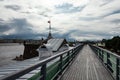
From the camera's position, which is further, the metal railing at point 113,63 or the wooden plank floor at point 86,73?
the wooden plank floor at point 86,73

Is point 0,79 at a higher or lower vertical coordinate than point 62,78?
higher

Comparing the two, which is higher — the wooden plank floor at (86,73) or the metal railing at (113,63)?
the metal railing at (113,63)

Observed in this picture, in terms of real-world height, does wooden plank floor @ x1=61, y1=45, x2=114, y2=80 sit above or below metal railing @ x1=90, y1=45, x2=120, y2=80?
below

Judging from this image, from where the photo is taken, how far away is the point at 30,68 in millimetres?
3484

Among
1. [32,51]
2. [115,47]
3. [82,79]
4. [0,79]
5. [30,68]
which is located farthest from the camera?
[115,47]

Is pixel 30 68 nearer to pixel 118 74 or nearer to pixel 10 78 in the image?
pixel 10 78

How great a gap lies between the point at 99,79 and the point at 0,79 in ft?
20.0

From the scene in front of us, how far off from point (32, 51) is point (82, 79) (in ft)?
183

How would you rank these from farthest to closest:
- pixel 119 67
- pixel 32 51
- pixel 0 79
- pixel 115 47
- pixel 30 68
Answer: pixel 115 47, pixel 32 51, pixel 119 67, pixel 30 68, pixel 0 79

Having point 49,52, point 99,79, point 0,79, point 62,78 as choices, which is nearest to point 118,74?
point 99,79

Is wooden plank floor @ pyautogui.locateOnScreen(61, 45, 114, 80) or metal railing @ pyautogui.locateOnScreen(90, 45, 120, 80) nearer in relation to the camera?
metal railing @ pyautogui.locateOnScreen(90, 45, 120, 80)

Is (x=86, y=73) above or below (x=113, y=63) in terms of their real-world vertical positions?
below

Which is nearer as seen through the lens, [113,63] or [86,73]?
[113,63]

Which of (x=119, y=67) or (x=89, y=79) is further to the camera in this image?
(x=89, y=79)
